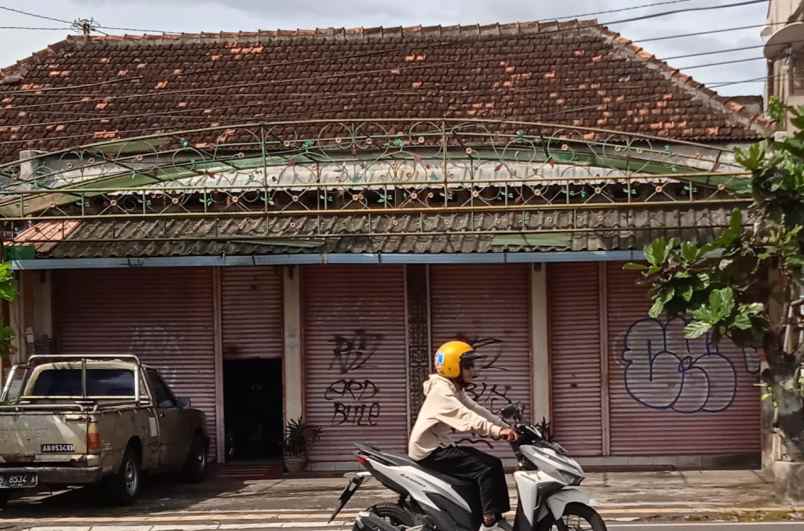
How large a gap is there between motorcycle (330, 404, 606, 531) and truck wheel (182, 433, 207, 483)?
7.64 metres

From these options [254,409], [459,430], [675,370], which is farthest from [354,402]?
[459,430]

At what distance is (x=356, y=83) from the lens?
21406 millimetres

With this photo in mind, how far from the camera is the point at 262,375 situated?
18.9 m

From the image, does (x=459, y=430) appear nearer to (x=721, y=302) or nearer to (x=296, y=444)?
(x=721, y=302)

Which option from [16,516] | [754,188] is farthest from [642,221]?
[16,516]

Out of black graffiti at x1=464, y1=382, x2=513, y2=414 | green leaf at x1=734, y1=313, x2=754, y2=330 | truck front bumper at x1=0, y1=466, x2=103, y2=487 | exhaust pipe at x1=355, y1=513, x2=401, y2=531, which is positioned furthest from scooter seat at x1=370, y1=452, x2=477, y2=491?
black graffiti at x1=464, y1=382, x2=513, y2=414

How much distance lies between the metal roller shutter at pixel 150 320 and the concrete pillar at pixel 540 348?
4.80 metres

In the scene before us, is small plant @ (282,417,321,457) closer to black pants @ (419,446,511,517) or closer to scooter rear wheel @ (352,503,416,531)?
scooter rear wheel @ (352,503,416,531)

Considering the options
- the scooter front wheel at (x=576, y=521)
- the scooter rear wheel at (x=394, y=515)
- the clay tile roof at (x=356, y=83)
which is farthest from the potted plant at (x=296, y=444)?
the scooter front wheel at (x=576, y=521)

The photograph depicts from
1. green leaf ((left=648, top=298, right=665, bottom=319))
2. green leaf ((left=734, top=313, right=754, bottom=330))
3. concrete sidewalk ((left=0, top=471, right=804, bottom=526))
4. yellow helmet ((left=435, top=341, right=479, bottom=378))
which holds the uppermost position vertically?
green leaf ((left=648, top=298, right=665, bottom=319))

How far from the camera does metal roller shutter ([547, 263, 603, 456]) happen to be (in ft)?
57.8

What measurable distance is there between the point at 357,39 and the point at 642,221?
8463 millimetres

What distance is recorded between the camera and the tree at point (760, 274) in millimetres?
12359

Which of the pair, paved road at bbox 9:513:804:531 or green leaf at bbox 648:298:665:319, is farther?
green leaf at bbox 648:298:665:319
